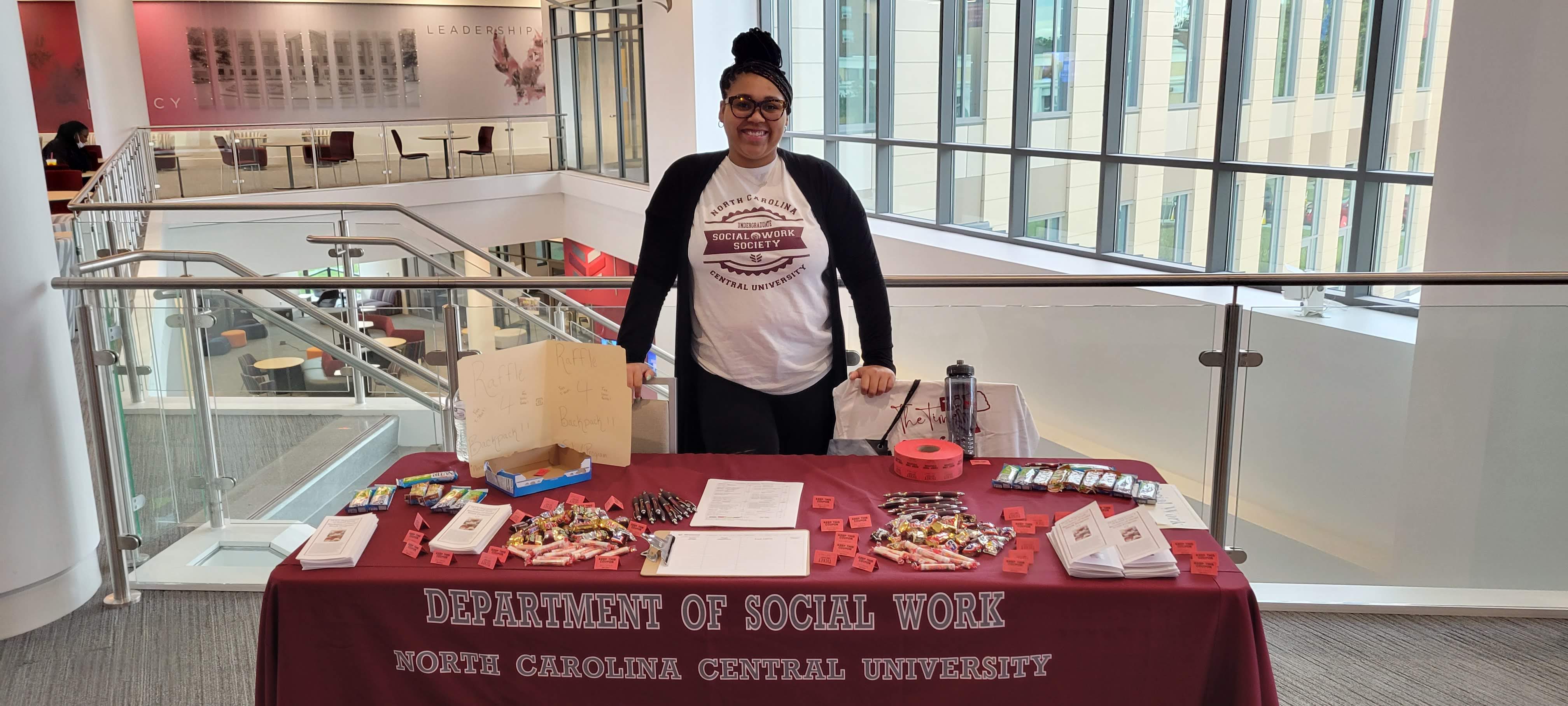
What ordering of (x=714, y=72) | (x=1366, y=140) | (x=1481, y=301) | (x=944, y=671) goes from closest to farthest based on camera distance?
(x=944, y=671)
(x=1481, y=301)
(x=1366, y=140)
(x=714, y=72)

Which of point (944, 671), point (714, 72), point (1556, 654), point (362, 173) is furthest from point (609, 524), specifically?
point (362, 173)

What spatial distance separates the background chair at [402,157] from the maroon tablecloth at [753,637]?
11975 millimetres

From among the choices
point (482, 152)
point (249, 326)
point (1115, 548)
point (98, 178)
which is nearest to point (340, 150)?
point (482, 152)

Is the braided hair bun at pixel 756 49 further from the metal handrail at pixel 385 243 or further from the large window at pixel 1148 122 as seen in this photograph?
the large window at pixel 1148 122

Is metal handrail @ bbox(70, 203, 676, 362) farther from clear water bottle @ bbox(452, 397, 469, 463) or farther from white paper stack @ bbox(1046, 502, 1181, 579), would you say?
white paper stack @ bbox(1046, 502, 1181, 579)

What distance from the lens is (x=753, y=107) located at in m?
2.19

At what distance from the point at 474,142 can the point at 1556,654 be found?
12.8m

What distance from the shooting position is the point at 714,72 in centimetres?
1030

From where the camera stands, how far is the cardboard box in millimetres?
1965

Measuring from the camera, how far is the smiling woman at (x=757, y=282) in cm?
221

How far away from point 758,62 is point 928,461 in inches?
36.8

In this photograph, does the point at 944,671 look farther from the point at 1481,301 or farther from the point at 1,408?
the point at 1481,301

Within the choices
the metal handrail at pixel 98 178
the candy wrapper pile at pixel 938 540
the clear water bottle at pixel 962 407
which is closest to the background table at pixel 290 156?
the metal handrail at pixel 98 178

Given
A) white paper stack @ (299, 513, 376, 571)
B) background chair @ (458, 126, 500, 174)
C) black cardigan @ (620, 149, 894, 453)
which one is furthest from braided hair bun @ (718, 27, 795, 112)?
background chair @ (458, 126, 500, 174)
